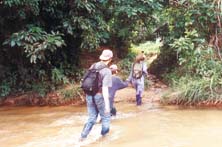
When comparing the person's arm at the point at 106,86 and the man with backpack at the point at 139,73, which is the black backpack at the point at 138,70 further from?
the person's arm at the point at 106,86

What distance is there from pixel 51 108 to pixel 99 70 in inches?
176

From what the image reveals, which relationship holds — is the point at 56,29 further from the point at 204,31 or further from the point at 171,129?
the point at 171,129

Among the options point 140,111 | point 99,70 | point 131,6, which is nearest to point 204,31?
point 131,6

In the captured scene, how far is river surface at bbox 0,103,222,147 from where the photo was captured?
8.49m

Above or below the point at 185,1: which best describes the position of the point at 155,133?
below

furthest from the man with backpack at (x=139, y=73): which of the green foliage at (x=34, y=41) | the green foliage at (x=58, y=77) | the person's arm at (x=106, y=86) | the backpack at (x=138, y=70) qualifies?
the person's arm at (x=106, y=86)

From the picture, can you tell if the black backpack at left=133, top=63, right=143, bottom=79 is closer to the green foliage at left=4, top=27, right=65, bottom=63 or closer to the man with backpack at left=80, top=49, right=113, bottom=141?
the green foliage at left=4, top=27, right=65, bottom=63

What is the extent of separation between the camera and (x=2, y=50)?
13547mm

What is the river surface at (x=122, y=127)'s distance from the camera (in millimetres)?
8492

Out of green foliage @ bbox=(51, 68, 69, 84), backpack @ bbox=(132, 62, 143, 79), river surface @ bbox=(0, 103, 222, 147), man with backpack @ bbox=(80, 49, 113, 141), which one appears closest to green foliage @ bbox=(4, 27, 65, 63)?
green foliage @ bbox=(51, 68, 69, 84)

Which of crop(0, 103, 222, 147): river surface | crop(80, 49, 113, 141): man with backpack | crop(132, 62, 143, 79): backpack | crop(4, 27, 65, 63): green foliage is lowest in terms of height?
crop(0, 103, 222, 147): river surface

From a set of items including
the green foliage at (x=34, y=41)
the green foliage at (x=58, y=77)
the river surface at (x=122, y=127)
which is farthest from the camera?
the green foliage at (x=58, y=77)

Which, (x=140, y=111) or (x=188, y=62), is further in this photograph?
(x=188, y=62)

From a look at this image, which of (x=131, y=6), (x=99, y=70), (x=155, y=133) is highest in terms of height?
(x=131, y=6)
